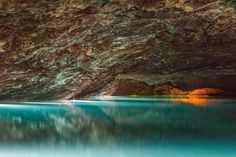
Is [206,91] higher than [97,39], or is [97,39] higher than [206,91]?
[97,39]

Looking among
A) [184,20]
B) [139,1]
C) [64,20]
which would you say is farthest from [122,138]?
[184,20]

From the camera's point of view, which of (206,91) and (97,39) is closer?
(97,39)

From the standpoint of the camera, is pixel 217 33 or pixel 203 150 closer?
pixel 203 150

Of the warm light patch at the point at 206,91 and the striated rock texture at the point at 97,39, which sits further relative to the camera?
the warm light patch at the point at 206,91

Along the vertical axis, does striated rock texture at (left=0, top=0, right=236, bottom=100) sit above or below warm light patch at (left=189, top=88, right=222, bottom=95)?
above

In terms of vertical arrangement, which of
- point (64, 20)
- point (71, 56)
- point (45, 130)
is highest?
point (64, 20)

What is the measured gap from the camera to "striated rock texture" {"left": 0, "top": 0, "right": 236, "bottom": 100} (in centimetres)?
1216

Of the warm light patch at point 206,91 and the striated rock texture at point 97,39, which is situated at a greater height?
Result: the striated rock texture at point 97,39

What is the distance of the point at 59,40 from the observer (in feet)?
49.1

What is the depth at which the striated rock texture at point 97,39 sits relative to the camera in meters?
12.2

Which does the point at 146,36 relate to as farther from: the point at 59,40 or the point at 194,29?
the point at 59,40

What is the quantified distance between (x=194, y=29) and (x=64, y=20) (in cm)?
509

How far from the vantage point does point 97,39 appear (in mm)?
16062

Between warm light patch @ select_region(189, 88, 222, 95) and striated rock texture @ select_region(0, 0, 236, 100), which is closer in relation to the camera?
striated rock texture @ select_region(0, 0, 236, 100)
